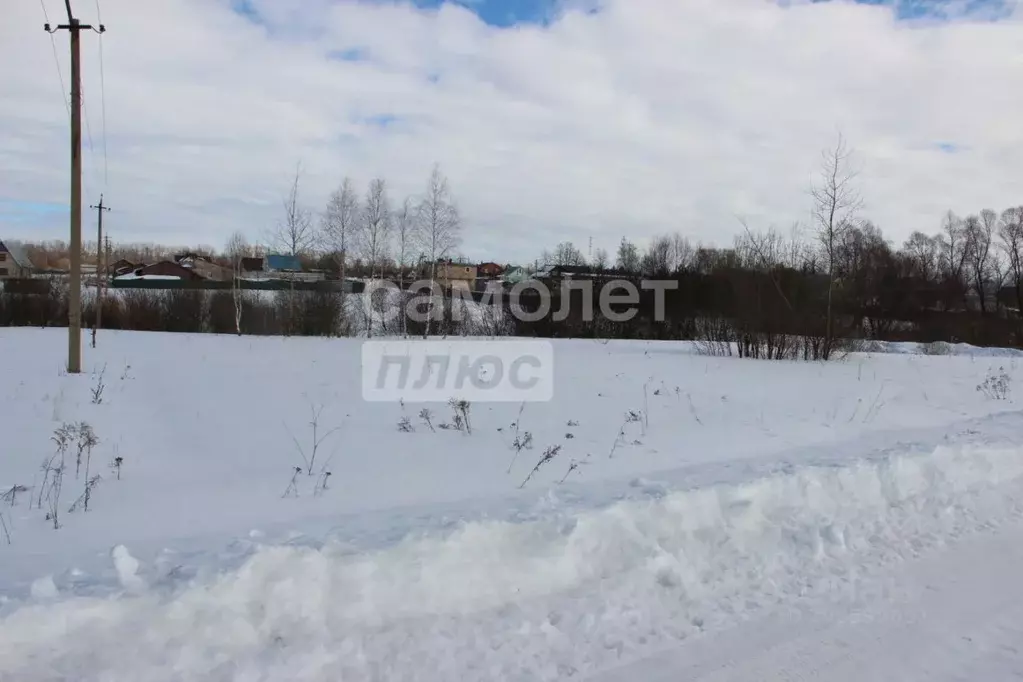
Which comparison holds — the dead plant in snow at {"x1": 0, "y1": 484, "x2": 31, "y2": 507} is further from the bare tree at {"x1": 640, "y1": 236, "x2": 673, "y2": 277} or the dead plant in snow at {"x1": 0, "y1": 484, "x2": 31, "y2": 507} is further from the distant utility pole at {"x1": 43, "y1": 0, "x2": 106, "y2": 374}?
the bare tree at {"x1": 640, "y1": 236, "x2": 673, "y2": 277}

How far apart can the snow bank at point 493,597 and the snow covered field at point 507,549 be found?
14 millimetres

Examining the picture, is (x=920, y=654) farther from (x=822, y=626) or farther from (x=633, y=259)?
(x=633, y=259)

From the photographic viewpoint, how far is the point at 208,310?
33.9m

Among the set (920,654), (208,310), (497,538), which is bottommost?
(920,654)

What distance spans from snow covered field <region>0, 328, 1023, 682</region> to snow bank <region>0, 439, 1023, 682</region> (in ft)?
0.05

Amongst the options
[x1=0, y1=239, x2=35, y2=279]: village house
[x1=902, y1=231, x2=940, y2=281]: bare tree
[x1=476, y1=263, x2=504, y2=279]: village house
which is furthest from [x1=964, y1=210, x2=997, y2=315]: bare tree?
[x1=0, y1=239, x2=35, y2=279]: village house

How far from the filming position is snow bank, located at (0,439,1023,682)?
2.99 metres

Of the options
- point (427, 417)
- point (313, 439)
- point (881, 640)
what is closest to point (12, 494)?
point (313, 439)

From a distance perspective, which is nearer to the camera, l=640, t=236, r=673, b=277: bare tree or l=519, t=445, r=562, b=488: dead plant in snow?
l=519, t=445, r=562, b=488: dead plant in snow

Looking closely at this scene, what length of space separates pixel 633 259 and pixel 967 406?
51.7 metres

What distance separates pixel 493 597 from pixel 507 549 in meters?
0.40

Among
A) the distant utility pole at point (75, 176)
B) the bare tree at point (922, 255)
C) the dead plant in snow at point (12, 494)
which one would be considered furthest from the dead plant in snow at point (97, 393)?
the bare tree at point (922, 255)

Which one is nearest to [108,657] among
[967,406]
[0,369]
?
[0,369]

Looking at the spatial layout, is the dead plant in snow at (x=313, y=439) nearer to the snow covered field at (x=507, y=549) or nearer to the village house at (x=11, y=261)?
the snow covered field at (x=507, y=549)
